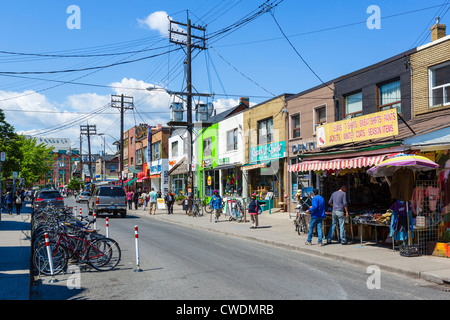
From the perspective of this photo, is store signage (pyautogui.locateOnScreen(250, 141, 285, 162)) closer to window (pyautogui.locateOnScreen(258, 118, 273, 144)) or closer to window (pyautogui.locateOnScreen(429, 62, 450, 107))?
window (pyautogui.locateOnScreen(258, 118, 273, 144))

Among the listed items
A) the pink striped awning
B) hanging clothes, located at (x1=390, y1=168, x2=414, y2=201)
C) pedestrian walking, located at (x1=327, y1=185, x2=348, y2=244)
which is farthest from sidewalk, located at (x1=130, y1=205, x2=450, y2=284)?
the pink striped awning

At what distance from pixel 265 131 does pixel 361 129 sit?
43.7ft

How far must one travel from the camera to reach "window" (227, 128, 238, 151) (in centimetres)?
3030

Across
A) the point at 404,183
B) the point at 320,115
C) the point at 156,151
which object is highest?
the point at 320,115

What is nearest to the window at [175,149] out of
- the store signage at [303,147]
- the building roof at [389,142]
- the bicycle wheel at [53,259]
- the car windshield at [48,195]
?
the car windshield at [48,195]

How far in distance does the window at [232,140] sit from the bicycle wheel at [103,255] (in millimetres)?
21644

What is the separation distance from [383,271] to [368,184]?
6.64 m

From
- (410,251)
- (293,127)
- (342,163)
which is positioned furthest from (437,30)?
(410,251)

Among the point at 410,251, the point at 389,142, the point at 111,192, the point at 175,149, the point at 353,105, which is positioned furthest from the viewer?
the point at 175,149

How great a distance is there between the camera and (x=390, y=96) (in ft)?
56.5

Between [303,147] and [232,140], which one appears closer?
[303,147]

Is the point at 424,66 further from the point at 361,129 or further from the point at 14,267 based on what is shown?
the point at 14,267

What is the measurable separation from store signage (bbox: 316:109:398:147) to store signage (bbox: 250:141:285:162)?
8.58 metres

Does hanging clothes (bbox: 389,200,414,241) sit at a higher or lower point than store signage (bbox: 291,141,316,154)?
lower
